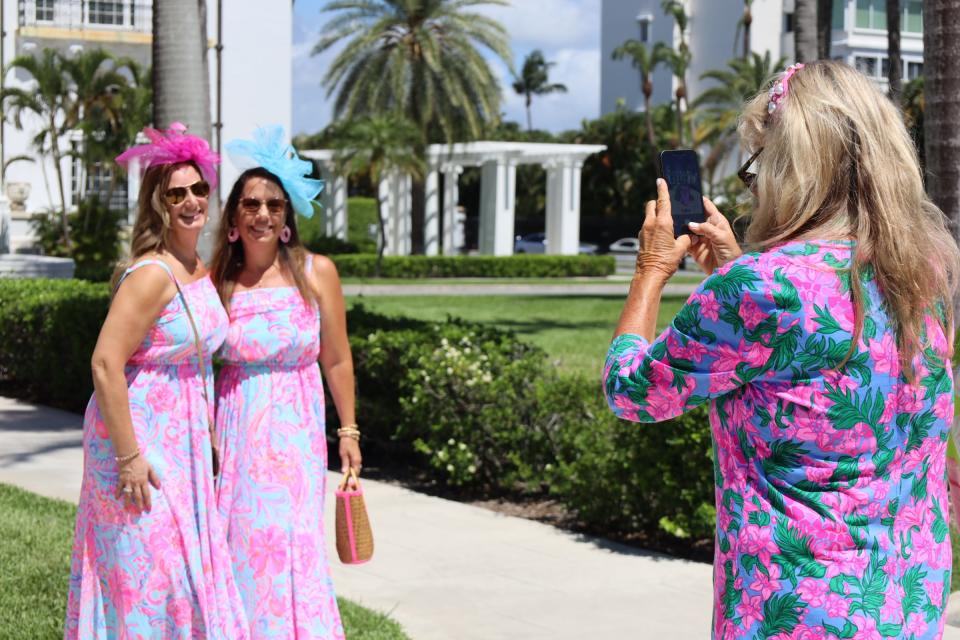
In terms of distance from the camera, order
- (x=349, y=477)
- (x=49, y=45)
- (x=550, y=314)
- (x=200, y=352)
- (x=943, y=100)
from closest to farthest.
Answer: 1. (x=200, y=352)
2. (x=349, y=477)
3. (x=943, y=100)
4. (x=550, y=314)
5. (x=49, y=45)

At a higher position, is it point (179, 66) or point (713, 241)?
point (179, 66)

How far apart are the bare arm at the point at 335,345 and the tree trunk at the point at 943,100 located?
10.7ft

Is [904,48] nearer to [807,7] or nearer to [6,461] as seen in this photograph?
[807,7]

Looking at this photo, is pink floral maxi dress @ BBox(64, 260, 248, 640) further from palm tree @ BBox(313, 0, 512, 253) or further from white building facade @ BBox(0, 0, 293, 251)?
palm tree @ BBox(313, 0, 512, 253)

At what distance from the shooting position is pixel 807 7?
1126cm

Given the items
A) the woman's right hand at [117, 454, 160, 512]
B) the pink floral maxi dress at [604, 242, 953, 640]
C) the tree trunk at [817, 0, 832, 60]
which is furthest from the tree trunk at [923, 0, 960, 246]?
the tree trunk at [817, 0, 832, 60]

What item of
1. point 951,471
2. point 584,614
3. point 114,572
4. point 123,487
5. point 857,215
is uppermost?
point 857,215

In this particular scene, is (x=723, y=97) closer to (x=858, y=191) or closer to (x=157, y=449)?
(x=157, y=449)

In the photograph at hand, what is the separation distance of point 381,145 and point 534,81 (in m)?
59.0

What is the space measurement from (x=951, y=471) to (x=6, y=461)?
775 cm

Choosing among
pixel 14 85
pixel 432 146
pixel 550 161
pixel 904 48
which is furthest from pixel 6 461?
pixel 904 48

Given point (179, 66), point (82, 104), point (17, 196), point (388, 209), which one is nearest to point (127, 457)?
point (179, 66)

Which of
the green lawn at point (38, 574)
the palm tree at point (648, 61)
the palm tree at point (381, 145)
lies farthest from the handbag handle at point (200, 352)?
the palm tree at point (648, 61)

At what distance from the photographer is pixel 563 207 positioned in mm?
43531
